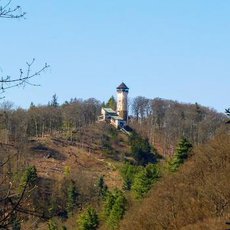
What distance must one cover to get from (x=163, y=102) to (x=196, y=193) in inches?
2599

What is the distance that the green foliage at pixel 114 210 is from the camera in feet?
113

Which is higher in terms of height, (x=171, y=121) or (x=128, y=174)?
(x=171, y=121)

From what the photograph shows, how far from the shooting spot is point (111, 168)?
2512 inches

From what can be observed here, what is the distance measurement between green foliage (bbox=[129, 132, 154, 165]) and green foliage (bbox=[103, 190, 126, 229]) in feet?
92.2

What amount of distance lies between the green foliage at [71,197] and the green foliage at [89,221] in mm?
8859

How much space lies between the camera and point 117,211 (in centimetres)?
3534

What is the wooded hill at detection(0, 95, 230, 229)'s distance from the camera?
5668mm

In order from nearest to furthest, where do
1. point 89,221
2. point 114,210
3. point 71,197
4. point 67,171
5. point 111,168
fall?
point 114,210 < point 89,221 < point 71,197 < point 67,171 < point 111,168

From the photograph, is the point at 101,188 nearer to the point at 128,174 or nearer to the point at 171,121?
the point at 128,174

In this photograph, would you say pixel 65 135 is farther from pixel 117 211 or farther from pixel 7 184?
pixel 7 184

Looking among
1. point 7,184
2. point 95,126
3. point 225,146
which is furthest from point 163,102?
point 7,184

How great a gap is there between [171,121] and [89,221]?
158 feet

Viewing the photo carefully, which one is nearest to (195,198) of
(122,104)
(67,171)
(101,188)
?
(101,188)

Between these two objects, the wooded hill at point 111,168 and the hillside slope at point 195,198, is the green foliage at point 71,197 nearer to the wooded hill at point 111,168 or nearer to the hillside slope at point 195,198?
the wooded hill at point 111,168
